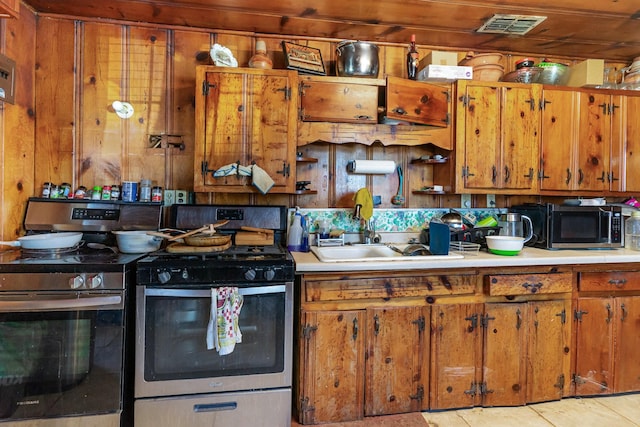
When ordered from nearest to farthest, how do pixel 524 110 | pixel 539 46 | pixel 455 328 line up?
pixel 455 328 → pixel 524 110 → pixel 539 46

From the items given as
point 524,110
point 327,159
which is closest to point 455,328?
point 327,159

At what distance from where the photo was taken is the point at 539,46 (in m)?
2.56

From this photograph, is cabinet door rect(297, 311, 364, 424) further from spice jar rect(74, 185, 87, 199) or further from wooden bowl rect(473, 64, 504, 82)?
wooden bowl rect(473, 64, 504, 82)

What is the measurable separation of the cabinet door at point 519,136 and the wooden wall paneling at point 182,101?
217cm

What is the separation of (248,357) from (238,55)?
199 centimetres

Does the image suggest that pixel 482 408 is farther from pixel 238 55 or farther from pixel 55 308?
pixel 238 55

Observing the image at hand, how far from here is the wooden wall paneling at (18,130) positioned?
1.91 metres

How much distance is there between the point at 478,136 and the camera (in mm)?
2273

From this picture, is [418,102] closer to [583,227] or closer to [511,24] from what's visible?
[511,24]

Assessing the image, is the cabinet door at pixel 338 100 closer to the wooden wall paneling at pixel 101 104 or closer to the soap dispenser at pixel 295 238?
the soap dispenser at pixel 295 238

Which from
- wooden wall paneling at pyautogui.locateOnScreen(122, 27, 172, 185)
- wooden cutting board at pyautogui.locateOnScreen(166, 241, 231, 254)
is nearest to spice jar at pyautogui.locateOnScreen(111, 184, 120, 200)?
wooden wall paneling at pyautogui.locateOnScreen(122, 27, 172, 185)

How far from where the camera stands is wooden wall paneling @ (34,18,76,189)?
2.19m

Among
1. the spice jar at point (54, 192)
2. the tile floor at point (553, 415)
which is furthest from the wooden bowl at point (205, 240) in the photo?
the tile floor at point (553, 415)

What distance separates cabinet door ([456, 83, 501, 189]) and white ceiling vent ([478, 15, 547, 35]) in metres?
0.41
